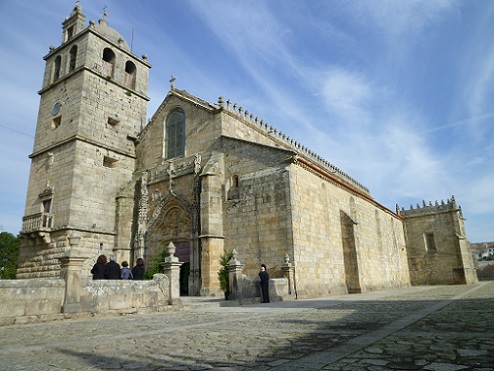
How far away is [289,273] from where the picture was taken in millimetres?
13844

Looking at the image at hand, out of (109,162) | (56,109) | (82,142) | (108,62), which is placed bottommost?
(109,162)

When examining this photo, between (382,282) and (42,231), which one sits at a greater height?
(42,231)

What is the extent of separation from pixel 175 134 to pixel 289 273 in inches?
434

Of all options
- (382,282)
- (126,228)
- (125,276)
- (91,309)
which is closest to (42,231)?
(126,228)

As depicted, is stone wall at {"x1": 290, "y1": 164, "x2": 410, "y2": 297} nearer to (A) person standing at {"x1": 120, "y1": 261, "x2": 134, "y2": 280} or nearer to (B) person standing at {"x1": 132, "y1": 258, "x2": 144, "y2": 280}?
(B) person standing at {"x1": 132, "y1": 258, "x2": 144, "y2": 280}

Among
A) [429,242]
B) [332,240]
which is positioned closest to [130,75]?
[332,240]

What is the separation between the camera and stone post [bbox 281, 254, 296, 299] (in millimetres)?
13685

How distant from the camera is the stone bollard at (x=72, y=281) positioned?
27.7 feet

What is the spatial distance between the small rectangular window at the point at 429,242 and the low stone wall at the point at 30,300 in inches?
1177

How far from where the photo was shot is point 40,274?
17906 millimetres

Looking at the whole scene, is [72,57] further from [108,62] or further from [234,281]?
[234,281]

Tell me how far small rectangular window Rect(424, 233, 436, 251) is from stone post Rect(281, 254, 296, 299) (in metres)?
21.5

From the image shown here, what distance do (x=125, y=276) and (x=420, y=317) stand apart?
29.2ft

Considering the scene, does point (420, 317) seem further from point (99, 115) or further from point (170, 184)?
point (99, 115)
